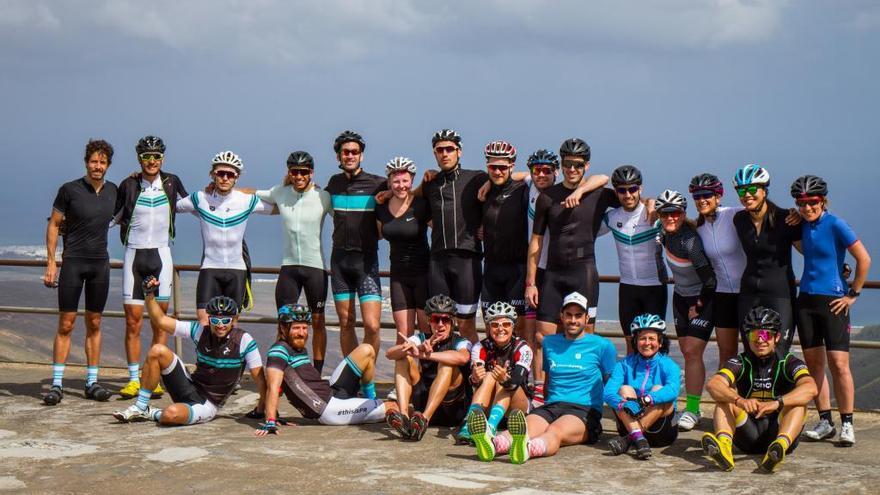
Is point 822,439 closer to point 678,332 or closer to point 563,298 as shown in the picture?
point 678,332

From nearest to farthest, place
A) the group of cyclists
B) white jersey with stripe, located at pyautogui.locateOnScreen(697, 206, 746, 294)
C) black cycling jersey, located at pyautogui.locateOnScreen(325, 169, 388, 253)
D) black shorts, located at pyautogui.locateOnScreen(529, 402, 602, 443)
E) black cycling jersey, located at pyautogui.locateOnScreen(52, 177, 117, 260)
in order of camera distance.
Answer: the group of cyclists
black shorts, located at pyautogui.locateOnScreen(529, 402, 602, 443)
white jersey with stripe, located at pyautogui.locateOnScreen(697, 206, 746, 294)
black cycling jersey, located at pyautogui.locateOnScreen(325, 169, 388, 253)
black cycling jersey, located at pyautogui.locateOnScreen(52, 177, 117, 260)

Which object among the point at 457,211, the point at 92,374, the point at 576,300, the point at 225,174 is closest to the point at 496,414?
the point at 576,300

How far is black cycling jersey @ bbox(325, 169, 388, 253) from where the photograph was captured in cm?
1021

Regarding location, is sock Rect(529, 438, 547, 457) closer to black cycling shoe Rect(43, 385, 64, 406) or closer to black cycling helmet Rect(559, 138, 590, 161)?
black cycling helmet Rect(559, 138, 590, 161)

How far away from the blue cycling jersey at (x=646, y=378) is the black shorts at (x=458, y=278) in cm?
186

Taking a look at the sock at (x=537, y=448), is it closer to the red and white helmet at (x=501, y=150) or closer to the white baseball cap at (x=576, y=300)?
the white baseball cap at (x=576, y=300)

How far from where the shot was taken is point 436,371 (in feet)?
29.6

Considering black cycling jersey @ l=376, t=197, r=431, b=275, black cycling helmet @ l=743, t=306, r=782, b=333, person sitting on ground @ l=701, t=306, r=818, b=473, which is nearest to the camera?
person sitting on ground @ l=701, t=306, r=818, b=473

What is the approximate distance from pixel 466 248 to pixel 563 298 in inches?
41.5

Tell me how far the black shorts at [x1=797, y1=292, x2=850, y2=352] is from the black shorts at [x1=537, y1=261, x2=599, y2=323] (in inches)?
69.3

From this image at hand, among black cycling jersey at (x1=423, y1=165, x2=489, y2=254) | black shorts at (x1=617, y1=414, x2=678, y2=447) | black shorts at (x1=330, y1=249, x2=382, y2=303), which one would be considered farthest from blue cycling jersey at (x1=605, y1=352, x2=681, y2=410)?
black shorts at (x1=330, y1=249, x2=382, y2=303)

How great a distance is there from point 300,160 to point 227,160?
0.79m

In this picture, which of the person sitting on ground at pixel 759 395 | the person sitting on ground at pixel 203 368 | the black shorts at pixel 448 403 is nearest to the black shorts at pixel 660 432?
the person sitting on ground at pixel 759 395

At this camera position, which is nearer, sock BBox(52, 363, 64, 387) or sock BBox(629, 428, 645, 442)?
sock BBox(629, 428, 645, 442)
